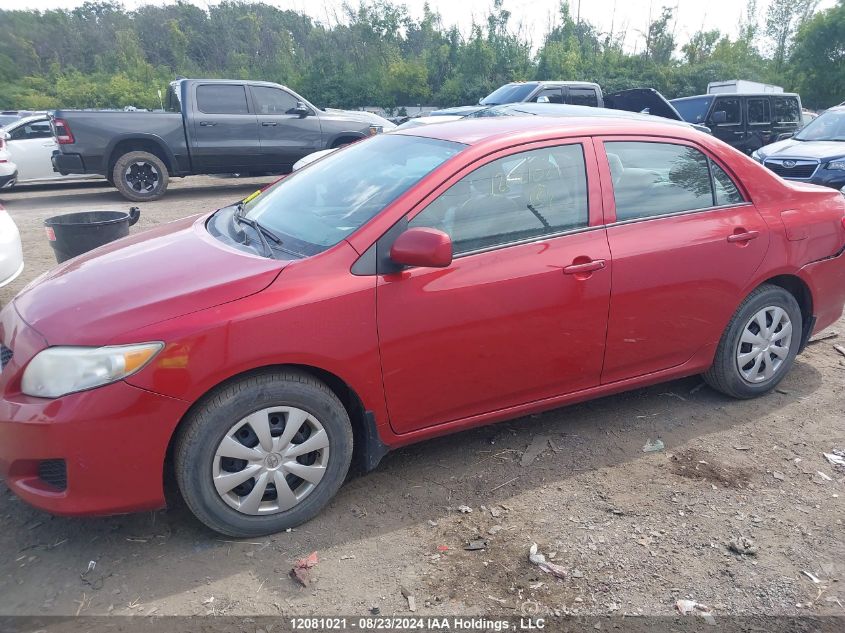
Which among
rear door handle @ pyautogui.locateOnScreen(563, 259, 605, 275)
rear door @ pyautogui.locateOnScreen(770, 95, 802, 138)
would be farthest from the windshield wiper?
rear door @ pyautogui.locateOnScreen(770, 95, 802, 138)

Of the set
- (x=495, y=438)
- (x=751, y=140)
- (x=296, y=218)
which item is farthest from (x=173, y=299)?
(x=751, y=140)

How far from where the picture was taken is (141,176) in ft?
Result: 37.5

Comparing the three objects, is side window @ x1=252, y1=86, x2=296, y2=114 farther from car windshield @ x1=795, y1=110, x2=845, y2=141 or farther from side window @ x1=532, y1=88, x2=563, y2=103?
car windshield @ x1=795, y1=110, x2=845, y2=141

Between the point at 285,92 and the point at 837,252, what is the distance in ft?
33.8

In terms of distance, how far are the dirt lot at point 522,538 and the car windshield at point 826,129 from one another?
7.84 metres

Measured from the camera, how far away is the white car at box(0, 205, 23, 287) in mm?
4871

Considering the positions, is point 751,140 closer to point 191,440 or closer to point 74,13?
point 191,440

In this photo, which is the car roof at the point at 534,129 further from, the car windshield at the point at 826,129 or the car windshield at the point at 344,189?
the car windshield at the point at 826,129

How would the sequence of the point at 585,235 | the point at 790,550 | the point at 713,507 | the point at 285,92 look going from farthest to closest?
the point at 285,92 → the point at 585,235 → the point at 713,507 → the point at 790,550

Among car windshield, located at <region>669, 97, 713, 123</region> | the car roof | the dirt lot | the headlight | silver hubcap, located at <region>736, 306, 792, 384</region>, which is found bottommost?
the dirt lot

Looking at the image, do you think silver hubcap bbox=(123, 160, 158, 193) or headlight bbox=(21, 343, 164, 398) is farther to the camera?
silver hubcap bbox=(123, 160, 158, 193)

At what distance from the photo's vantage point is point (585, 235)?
331cm

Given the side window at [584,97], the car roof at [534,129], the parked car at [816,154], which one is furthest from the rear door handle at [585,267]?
the side window at [584,97]

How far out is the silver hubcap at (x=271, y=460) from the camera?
8.88ft
